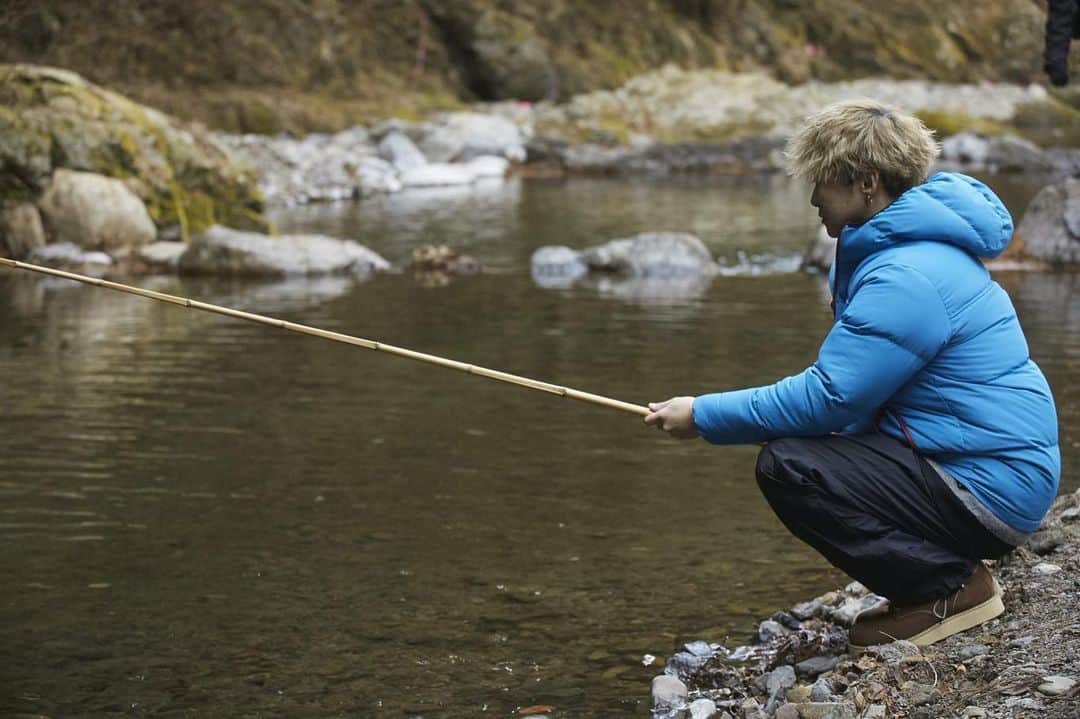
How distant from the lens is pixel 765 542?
600cm

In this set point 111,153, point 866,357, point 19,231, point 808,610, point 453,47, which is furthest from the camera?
point 453,47

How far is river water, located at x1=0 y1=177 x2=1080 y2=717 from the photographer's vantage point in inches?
181

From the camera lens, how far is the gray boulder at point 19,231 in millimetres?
16297

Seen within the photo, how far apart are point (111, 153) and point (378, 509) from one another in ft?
41.1

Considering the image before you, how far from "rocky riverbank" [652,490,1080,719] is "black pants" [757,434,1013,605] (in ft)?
0.78

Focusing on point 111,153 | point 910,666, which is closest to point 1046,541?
point 910,666

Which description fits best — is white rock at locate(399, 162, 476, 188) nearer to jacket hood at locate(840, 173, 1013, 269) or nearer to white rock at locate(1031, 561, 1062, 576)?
white rock at locate(1031, 561, 1062, 576)

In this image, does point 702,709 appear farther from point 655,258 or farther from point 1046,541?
point 655,258

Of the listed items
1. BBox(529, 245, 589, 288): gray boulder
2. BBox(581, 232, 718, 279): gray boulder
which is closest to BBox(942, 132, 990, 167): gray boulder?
BBox(581, 232, 718, 279): gray boulder

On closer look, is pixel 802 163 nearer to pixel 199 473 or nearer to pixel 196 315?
pixel 199 473

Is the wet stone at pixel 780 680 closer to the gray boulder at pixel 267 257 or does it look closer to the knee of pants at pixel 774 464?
the knee of pants at pixel 774 464

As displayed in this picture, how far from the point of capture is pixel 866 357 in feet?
12.0

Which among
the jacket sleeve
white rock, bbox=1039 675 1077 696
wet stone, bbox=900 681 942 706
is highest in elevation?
the jacket sleeve

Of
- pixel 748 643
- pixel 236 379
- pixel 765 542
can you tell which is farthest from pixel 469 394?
pixel 748 643
